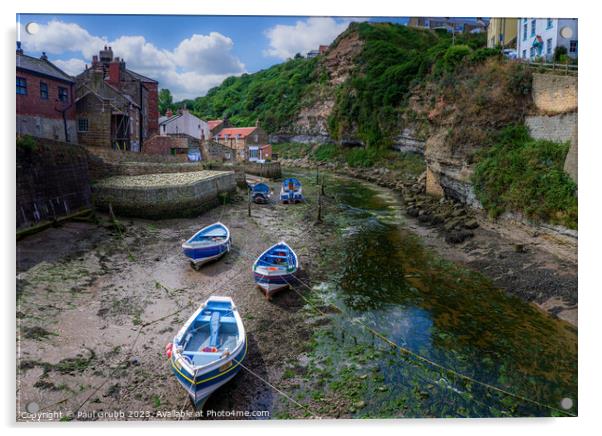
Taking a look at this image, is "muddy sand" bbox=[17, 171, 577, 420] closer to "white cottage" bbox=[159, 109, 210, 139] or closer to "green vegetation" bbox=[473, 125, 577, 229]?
"green vegetation" bbox=[473, 125, 577, 229]

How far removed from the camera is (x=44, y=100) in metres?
9.23

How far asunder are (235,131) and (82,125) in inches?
628

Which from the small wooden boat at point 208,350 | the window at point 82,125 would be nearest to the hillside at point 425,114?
the window at point 82,125

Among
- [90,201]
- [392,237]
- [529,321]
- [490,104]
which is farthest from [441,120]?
[90,201]

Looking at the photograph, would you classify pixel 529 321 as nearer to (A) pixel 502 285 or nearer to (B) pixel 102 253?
(A) pixel 502 285

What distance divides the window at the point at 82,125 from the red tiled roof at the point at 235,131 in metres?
12.2

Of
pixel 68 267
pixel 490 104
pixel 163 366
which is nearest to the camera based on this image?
pixel 163 366

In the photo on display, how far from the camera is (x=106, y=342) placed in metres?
6.54

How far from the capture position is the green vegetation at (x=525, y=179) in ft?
30.0

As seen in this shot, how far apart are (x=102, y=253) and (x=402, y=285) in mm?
6741

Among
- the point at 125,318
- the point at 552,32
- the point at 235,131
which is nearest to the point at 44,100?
the point at 125,318

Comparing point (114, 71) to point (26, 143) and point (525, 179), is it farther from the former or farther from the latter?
point (525, 179)

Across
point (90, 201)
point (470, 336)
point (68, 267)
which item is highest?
point (90, 201)

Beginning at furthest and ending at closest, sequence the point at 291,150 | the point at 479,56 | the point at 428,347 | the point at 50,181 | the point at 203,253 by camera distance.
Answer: the point at 291,150 → the point at 479,56 → the point at 203,253 → the point at 50,181 → the point at 428,347
